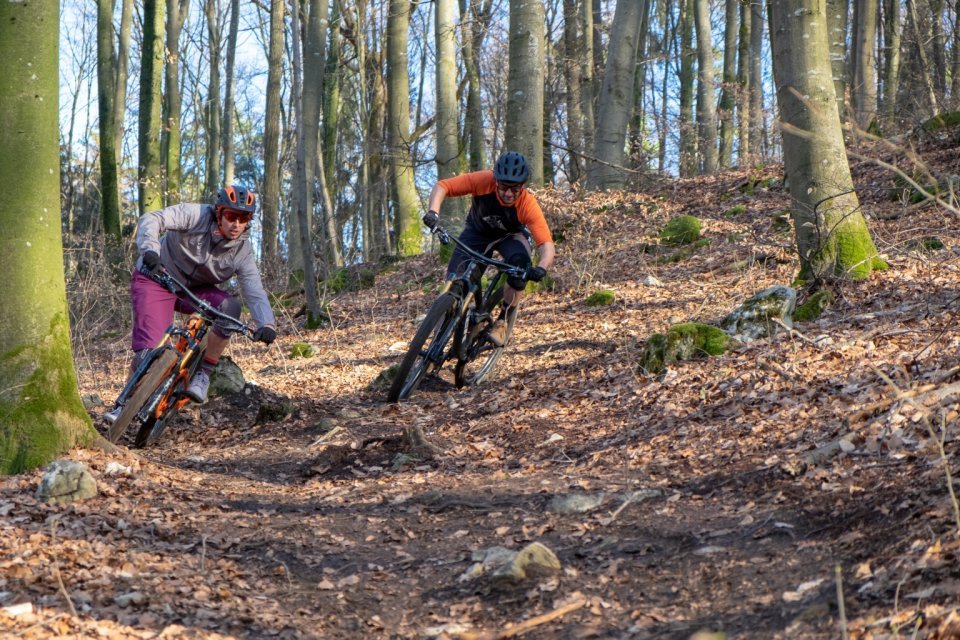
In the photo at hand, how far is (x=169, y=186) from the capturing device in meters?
19.4

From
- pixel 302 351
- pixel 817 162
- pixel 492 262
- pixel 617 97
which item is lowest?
pixel 302 351

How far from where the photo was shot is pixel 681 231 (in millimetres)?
13930

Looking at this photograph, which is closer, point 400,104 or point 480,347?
point 480,347

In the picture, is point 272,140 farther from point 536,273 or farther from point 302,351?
point 536,273

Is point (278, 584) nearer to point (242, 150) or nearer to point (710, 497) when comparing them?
point (710, 497)

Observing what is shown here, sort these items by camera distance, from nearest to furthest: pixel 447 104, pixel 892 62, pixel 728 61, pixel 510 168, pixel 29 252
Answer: pixel 29 252 → pixel 510 168 → pixel 447 104 → pixel 892 62 → pixel 728 61

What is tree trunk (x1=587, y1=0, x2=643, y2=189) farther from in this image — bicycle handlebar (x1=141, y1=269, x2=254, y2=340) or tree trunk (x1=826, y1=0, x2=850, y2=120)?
bicycle handlebar (x1=141, y1=269, x2=254, y2=340)

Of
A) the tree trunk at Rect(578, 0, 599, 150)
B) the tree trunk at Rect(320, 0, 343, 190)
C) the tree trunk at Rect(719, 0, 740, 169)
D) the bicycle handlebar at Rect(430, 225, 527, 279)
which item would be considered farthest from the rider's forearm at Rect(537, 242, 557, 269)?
the tree trunk at Rect(719, 0, 740, 169)

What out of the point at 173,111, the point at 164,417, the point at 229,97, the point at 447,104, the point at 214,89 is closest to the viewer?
the point at 164,417

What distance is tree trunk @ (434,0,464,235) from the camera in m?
16.4

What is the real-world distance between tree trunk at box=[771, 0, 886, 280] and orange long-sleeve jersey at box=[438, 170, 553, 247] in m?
2.37

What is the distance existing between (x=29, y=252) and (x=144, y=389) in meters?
1.43

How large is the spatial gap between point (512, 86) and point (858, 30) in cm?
869

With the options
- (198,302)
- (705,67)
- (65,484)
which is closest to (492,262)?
(198,302)
